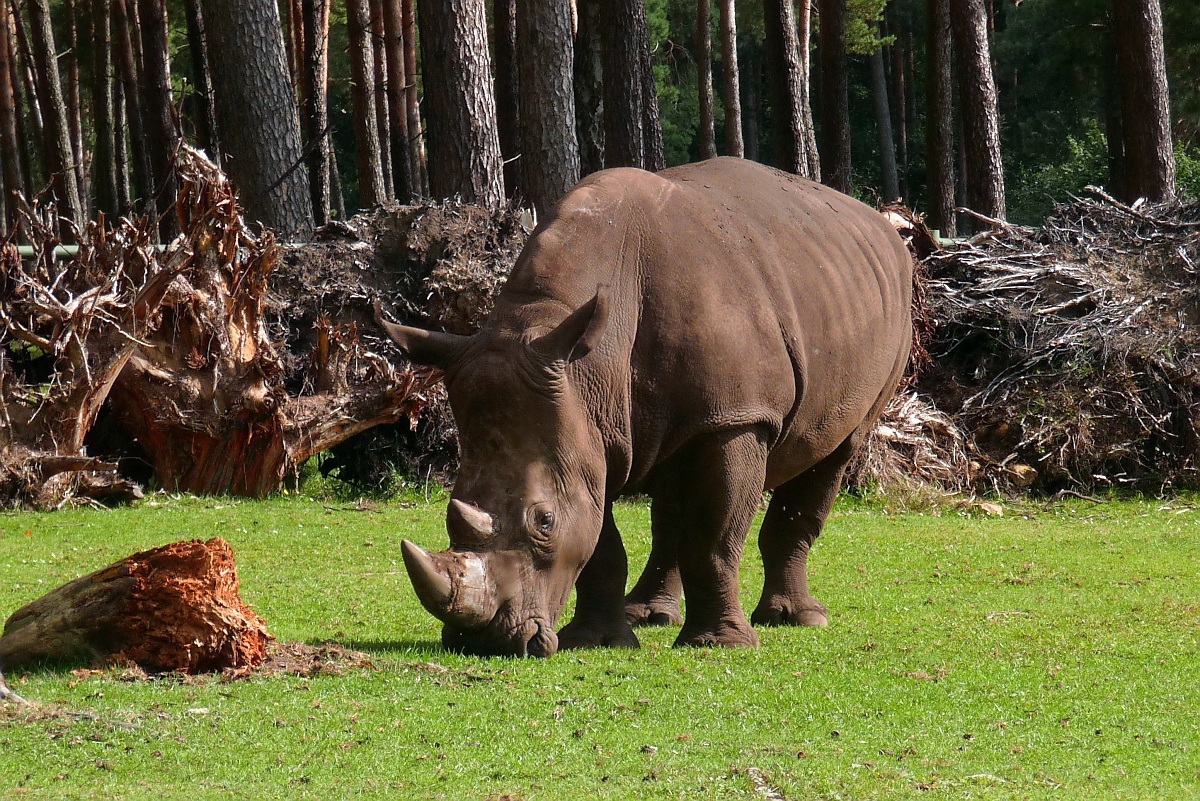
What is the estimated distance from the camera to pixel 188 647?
6777mm

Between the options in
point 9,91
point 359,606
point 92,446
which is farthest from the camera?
point 9,91

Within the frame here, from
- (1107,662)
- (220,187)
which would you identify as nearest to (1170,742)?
(1107,662)

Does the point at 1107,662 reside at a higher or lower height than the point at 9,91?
lower

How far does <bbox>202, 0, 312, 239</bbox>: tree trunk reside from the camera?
16.4m

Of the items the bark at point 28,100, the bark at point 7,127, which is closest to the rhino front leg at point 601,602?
the bark at point 7,127

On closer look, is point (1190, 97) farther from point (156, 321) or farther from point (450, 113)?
point (156, 321)

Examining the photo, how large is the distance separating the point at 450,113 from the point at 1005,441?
22.7 feet

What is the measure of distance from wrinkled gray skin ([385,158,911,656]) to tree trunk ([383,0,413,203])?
710 inches

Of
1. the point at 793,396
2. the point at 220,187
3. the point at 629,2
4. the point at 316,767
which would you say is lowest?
the point at 316,767

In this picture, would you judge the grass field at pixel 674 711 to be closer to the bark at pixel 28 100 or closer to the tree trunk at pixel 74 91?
the bark at pixel 28 100

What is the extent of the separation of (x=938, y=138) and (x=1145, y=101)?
16.0 feet

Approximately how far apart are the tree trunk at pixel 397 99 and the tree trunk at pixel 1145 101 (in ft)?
38.2

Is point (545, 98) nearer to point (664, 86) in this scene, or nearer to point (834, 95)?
point (834, 95)

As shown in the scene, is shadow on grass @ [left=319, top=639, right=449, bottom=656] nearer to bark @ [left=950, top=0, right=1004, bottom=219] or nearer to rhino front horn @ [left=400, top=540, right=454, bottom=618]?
rhino front horn @ [left=400, top=540, right=454, bottom=618]
